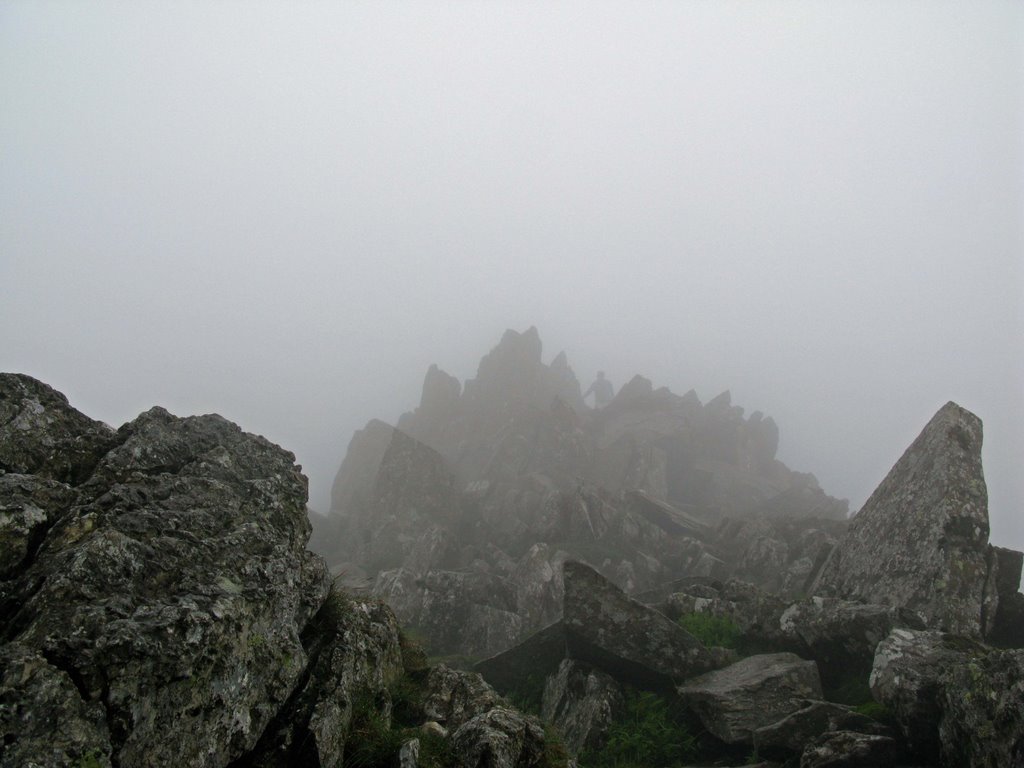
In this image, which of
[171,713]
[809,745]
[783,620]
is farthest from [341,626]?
[783,620]

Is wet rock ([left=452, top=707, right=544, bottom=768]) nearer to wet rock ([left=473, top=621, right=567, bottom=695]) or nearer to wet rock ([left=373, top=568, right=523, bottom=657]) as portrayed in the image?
wet rock ([left=473, top=621, right=567, bottom=695])

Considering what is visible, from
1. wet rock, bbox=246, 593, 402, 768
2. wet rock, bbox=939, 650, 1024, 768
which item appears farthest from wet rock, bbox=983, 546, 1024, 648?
wet rock, bbox=246, 593, 402, 768

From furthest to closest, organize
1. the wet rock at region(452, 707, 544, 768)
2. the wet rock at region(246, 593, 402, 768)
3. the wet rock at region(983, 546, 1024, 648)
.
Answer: the wet rock at region(983, 546, 1024, 648), the wet rock at region(452, 707, 544, 768), the wet rock at region(246, 593, 402, 768)

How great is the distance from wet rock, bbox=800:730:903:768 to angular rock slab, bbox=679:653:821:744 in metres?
1.87

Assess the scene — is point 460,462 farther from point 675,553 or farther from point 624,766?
point 624,766

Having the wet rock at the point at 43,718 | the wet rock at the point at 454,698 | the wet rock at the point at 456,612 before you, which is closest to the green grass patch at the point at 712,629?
the wet rock at the point at 454,698

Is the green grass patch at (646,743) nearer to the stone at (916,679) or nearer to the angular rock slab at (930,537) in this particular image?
the stone at (916,679)

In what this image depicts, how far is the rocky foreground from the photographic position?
5926 millimetres

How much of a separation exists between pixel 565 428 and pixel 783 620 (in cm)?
5719

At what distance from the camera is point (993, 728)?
9.19 metres

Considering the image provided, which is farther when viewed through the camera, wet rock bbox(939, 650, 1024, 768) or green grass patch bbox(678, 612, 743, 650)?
green grass patch bbox(678, 612, 743, 650)

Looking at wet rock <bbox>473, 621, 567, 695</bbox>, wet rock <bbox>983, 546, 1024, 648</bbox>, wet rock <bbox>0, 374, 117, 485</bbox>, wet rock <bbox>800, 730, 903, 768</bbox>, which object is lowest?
wet rock <bbox>473, 621, 567, 695</bbox>

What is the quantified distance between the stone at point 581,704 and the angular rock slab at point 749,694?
1962mm

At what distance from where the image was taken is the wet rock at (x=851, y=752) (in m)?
9.95
